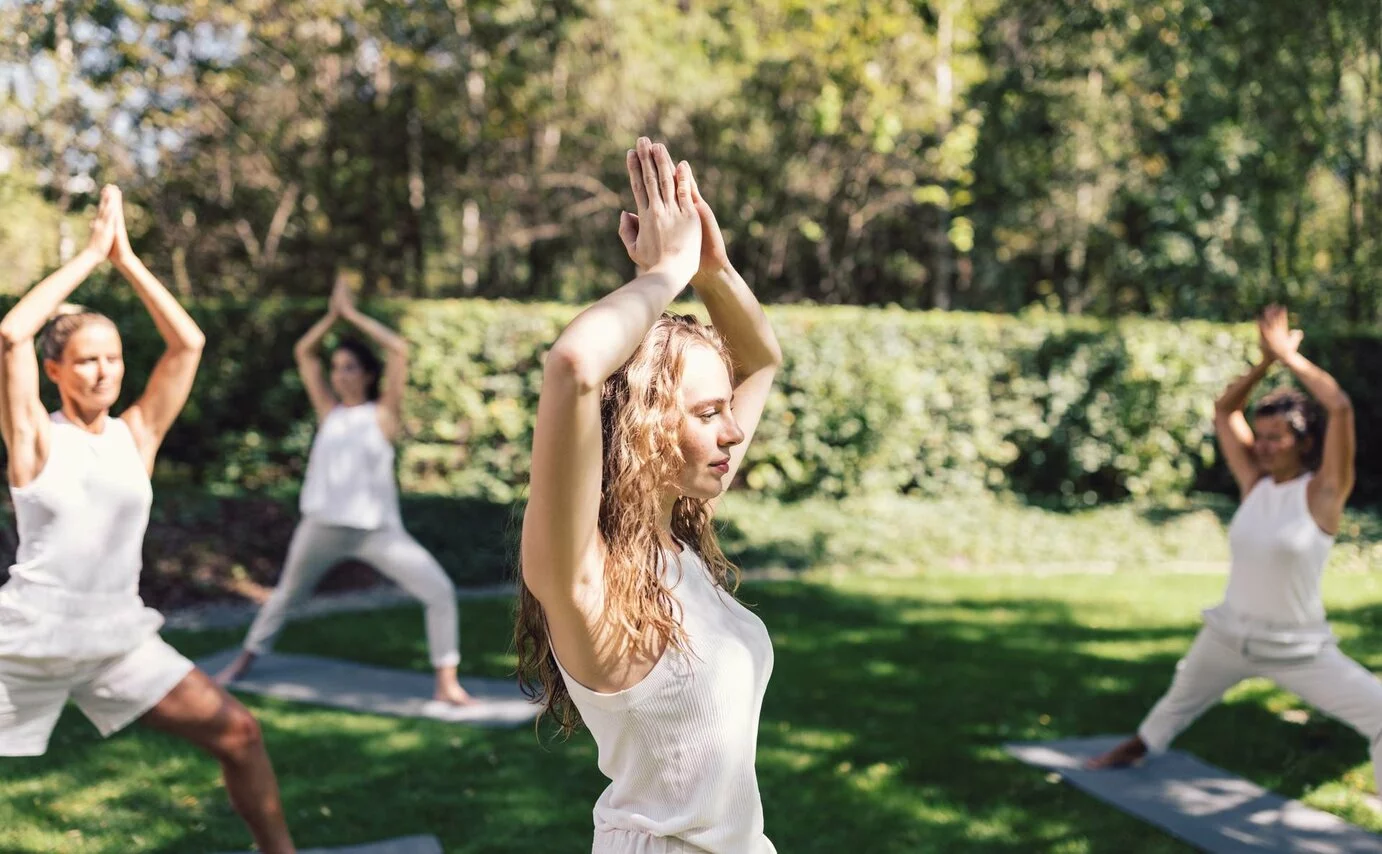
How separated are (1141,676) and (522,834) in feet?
13.2

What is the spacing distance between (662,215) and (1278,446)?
3750 millimetres

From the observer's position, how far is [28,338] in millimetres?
3559

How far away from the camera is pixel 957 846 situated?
481 cm

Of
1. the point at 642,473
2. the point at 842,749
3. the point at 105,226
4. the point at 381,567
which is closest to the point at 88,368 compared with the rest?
the point at 105,226

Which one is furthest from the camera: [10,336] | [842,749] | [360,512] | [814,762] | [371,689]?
[371,689]

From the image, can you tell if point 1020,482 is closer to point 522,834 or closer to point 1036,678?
point 1036,678

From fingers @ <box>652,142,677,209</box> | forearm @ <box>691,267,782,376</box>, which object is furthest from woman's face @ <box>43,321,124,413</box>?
fingers @ <box>652,142,677,209</box>

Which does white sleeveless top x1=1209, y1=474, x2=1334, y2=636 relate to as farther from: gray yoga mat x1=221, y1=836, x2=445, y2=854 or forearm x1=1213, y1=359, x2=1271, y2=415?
gray yoga mat x1=221, y1=836, x2=445, y2=854

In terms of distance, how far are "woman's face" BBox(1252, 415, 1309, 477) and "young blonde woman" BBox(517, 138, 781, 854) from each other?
3361mm

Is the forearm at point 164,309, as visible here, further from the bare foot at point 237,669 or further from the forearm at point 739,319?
the bare foot at point 237,669

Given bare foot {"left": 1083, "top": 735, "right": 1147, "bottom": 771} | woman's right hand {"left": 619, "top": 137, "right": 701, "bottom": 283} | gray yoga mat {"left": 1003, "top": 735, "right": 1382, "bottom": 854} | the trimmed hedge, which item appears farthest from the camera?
the trimmed hedge

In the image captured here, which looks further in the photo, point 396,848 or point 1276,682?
point 1276,682

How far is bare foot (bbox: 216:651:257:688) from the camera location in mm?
6723

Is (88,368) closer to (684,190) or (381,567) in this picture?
(684,190)
